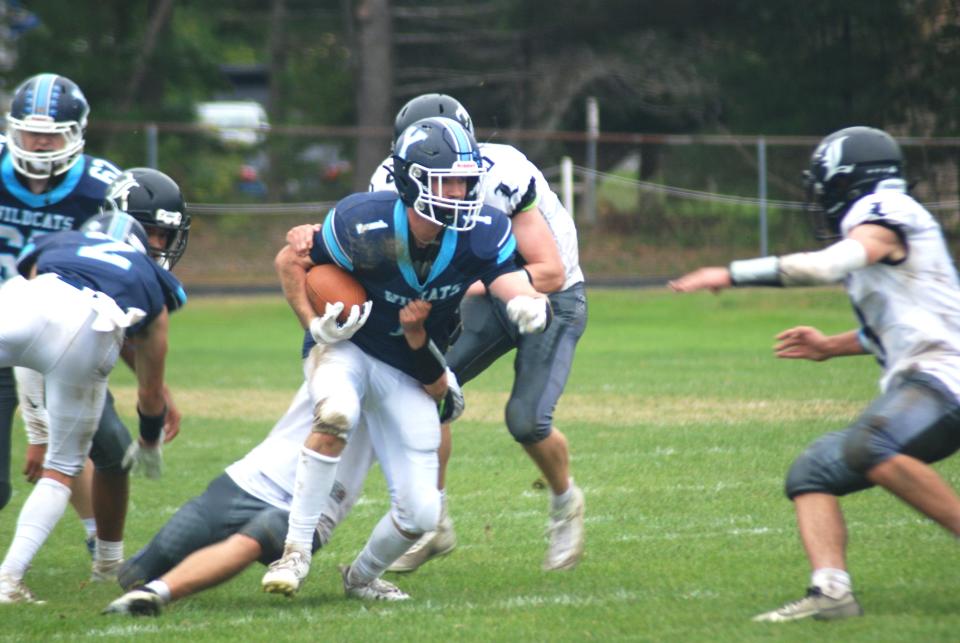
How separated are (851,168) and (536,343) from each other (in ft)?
5.58

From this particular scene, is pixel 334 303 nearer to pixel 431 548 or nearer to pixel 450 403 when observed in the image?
pixel 450 403

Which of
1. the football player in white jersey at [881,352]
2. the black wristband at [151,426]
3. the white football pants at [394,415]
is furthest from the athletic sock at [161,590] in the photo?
the football player in white jersey at [881,352]

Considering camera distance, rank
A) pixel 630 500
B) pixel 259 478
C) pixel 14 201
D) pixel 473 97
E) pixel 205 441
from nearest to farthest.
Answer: pixel 259 478
pixel 14 201
pixel 630 500
pixel 205 441
pixel 473 97

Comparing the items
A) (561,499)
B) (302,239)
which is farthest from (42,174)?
(561,499)

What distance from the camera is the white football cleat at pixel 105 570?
225 inches

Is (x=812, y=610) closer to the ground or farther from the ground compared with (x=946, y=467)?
farther from the ground

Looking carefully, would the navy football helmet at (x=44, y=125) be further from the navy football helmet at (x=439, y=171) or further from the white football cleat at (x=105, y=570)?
the navy football helmet at (x=439, y=171)

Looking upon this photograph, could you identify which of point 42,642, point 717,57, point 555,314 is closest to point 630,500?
point 555,314

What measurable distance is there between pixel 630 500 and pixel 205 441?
3540 millimetres

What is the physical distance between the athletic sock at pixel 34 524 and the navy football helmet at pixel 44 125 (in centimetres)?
147

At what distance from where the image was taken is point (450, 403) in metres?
5.45

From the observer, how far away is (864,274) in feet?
15.5

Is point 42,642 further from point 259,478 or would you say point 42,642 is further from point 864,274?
point 864,274

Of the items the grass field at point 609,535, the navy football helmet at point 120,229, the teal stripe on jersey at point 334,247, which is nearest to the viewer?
the grass field at point 609,535
